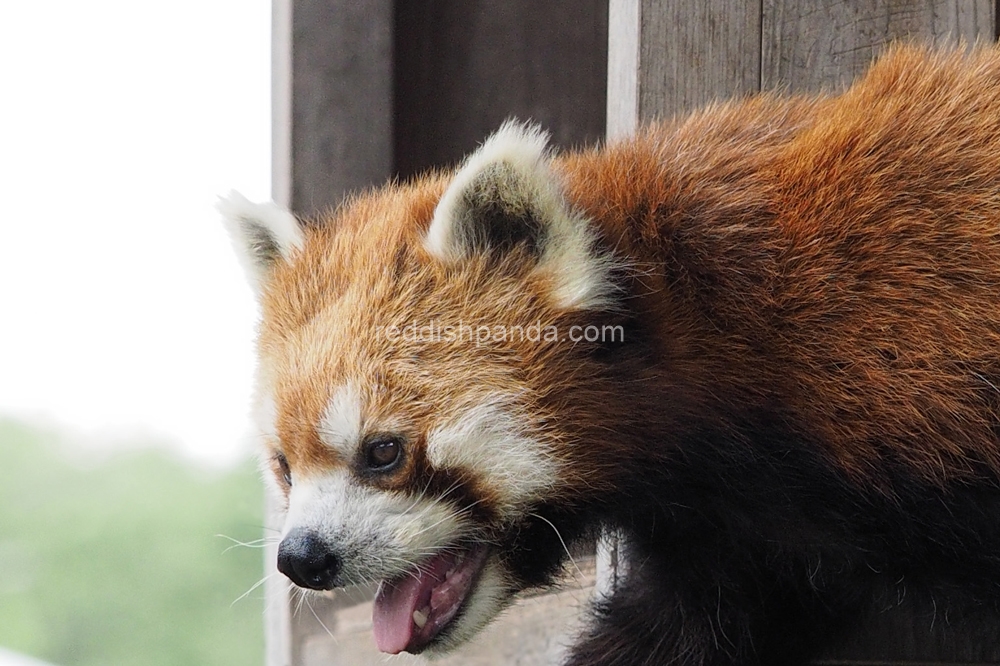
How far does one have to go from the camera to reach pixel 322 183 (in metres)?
2.41

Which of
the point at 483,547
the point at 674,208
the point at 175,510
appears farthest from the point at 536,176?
the point at 175,510

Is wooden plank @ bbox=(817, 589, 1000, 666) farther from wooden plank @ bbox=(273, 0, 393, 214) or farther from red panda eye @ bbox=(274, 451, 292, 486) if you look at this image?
wooden plank @ bbox=(273, 0, 393, 214)

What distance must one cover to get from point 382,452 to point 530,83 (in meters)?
1.51

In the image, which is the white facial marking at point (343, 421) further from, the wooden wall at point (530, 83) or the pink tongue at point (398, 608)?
the wooden wall at point (530, 83)

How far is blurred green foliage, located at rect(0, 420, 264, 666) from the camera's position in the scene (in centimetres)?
819

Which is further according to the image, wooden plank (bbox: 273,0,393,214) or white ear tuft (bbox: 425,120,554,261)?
wooden plank (bbox: 273,0,393,214)

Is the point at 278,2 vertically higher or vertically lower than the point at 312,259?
higher

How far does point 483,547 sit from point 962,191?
3.08ft

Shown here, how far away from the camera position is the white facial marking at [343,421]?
1.44 metres

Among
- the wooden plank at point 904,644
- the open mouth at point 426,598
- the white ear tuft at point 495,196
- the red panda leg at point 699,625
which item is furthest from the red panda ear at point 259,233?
the wooden plank at point 904,644

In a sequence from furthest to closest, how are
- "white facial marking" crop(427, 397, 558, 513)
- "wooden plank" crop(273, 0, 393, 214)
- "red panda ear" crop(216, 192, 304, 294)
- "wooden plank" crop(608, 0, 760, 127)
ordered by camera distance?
"wooden plank" crop(273, 0, 393, 214) → "wooden plank" crop(608, 0, 760, 127) → "red panda ear" crop(216, 192, 304, 294) → "white facial marking" crop(427, 397, 558, 513)

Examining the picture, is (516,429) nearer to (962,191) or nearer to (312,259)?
(312,259)

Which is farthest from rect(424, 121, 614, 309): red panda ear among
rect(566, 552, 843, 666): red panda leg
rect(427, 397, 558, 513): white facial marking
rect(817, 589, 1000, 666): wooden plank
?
rect(817, 589, 1000, 666): wooden plank

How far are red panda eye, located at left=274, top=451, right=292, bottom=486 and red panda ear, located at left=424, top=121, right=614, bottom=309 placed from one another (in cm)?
43
